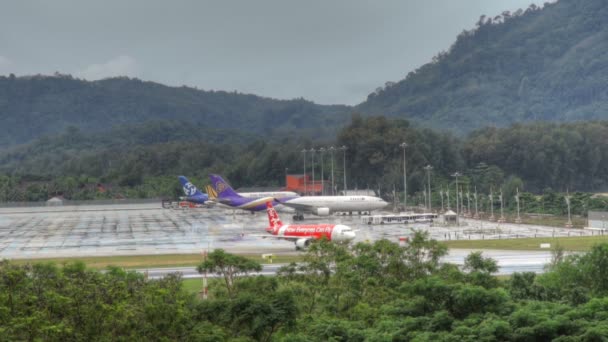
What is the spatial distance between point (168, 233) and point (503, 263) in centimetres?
4974

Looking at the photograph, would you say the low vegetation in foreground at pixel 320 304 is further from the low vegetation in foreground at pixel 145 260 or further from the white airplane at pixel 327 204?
the white airplane at pixel 327 204

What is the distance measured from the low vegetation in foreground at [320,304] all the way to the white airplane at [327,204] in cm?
8282

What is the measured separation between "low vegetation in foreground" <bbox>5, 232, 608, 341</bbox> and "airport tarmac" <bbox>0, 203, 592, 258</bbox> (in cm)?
2194

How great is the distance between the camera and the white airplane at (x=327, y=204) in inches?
4875

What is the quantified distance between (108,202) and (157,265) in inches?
5124

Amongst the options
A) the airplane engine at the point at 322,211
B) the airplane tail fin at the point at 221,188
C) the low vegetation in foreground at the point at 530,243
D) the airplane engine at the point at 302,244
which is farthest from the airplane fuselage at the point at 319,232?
the airplane tail fin at the point at 221,188

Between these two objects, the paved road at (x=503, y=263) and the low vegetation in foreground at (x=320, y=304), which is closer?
the low vegetation in foreground at (x=320, y=304)

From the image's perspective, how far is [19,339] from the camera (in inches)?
1047

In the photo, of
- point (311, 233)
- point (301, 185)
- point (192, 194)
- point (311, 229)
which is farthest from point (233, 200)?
point (301, 185)

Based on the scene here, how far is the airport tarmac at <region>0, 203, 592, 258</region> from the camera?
80.8m

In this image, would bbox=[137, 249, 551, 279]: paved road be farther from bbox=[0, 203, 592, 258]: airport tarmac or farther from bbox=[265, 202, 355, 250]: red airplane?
bbox=[265, 202, 355, 250]: red airplane

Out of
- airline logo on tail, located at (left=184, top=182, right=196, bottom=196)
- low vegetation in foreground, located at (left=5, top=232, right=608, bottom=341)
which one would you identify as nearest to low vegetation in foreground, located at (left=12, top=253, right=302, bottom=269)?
low vegetation in foreground, located at (left=5, top=232, right=608, bottom=341)

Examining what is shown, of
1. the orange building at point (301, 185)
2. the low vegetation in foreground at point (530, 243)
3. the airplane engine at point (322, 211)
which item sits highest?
the orange building at point (301, 185)

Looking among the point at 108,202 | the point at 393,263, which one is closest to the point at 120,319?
the point at 393,263
